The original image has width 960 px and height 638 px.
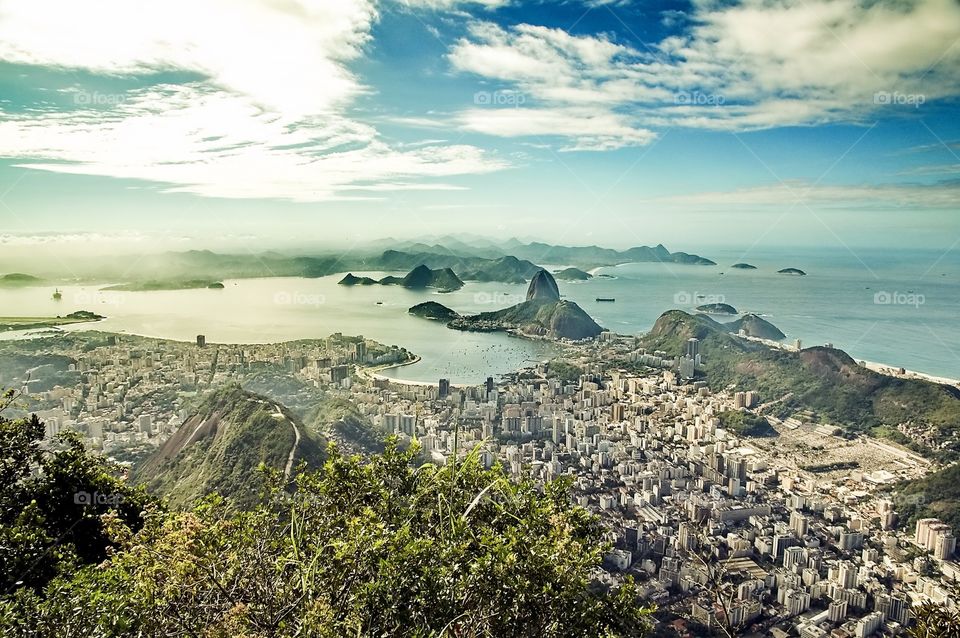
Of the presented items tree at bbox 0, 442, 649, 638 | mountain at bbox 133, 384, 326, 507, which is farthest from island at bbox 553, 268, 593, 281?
tree at bbox 0, 442, 649, 638

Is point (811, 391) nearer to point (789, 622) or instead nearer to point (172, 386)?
point (789, 622)

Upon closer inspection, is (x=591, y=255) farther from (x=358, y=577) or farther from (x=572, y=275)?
(x=358, y=577)

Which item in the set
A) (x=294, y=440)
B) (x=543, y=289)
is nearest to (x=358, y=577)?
(x=294, y=440)

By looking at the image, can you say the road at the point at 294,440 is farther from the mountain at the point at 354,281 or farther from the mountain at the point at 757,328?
the mountain at the point at 354,281

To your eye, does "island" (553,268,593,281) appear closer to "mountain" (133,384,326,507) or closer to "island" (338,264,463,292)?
"island" (338,264,463,292)

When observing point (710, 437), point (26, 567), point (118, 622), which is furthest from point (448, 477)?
point (710, 437)
